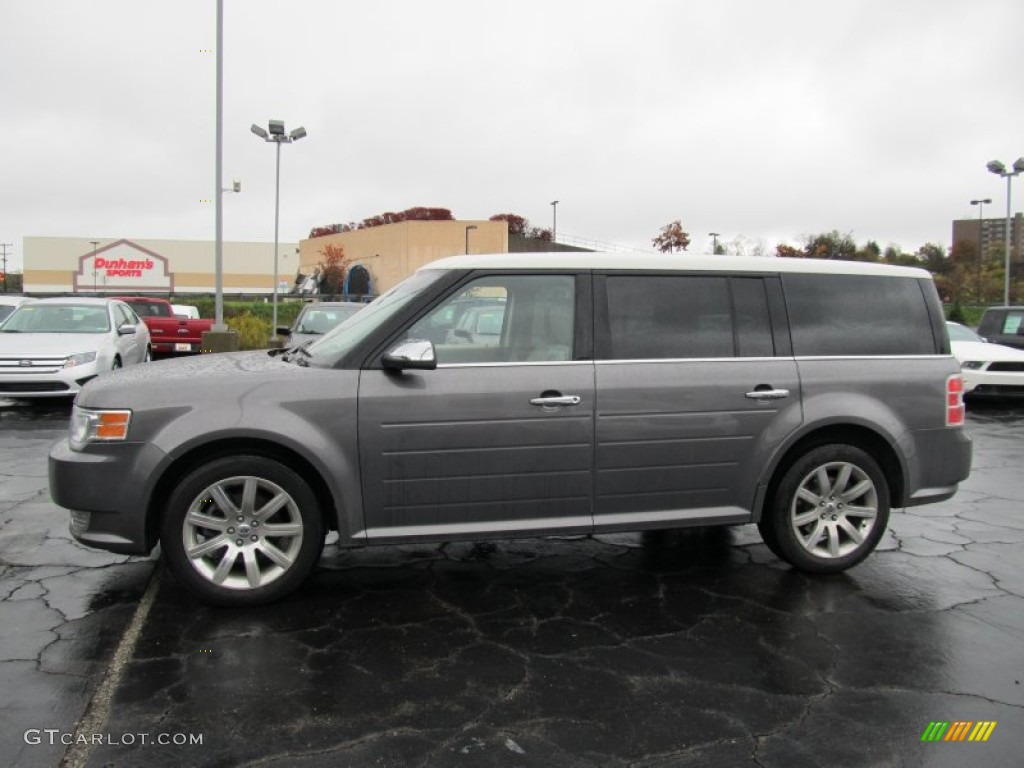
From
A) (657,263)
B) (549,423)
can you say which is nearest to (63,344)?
(549,423)

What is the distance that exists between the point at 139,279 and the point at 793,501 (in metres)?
92.8

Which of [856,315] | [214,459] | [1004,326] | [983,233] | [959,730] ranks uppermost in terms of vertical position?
[983,233]

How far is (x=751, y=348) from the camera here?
178 inches

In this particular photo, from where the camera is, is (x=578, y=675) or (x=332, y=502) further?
(x=332, y=502)

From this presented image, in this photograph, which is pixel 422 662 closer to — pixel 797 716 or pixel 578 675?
pixel 578 675

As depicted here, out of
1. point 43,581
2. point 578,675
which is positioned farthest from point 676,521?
point 43,581

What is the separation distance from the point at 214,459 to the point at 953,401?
4.13 m

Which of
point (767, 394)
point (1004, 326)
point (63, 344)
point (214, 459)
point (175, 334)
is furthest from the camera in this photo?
point (175, 334)

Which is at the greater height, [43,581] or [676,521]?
[676,521]

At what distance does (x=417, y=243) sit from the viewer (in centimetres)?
7012

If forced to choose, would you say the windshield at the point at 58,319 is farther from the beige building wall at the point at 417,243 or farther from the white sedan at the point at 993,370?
the beige building wall at the point at 417,243

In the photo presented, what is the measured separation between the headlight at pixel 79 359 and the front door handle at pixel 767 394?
9.65 m

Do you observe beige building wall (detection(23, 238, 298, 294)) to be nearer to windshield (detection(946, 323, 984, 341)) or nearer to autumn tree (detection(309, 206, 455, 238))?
autumn tree (detection(309, 206, 455, 238))

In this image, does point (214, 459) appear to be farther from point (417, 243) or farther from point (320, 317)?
point (417, 243)
